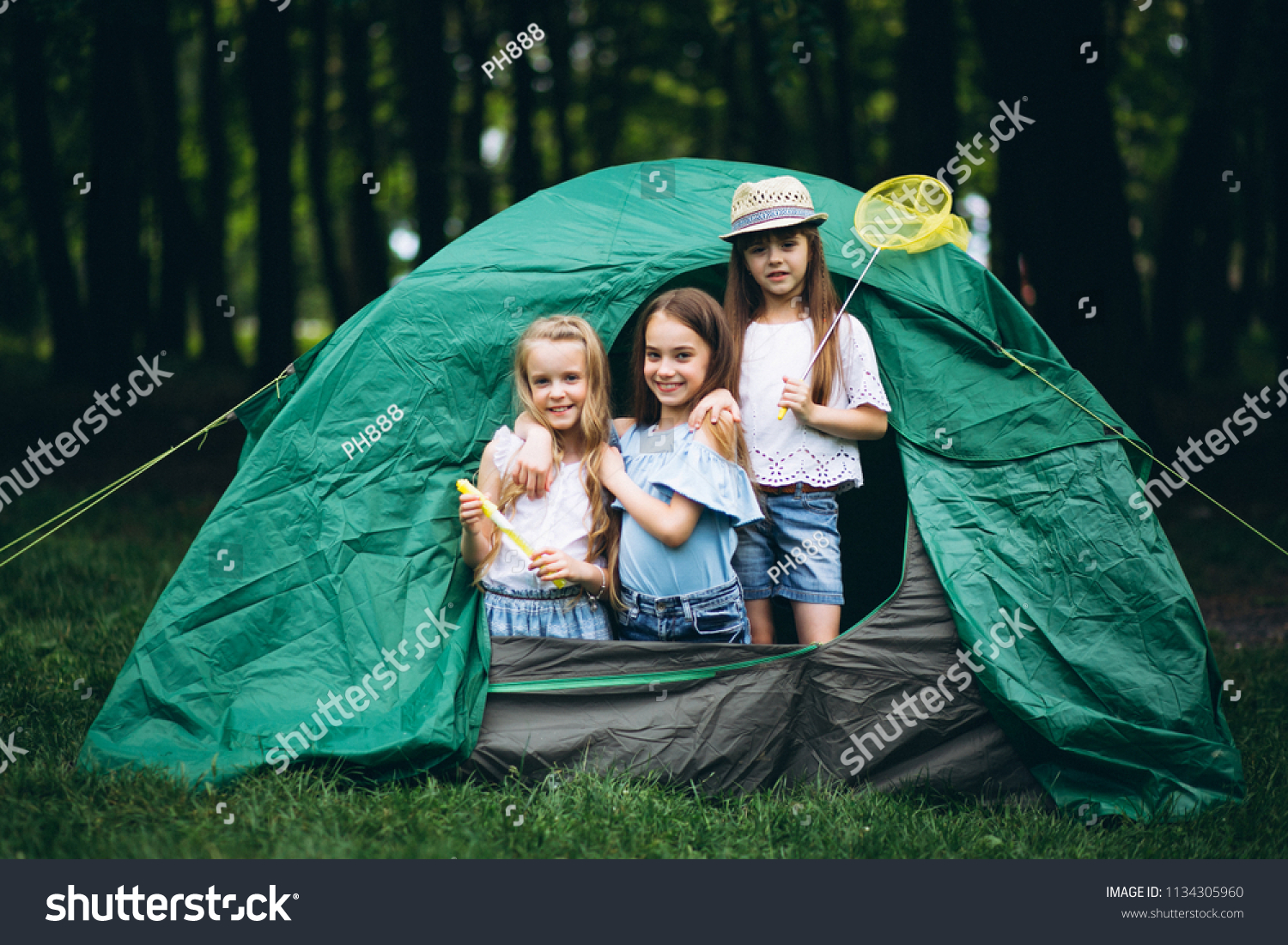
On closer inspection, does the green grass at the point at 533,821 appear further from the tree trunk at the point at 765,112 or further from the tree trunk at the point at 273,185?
the tree trunk at the point at 765,112

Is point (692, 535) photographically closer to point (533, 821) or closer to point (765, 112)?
point (533, 821)

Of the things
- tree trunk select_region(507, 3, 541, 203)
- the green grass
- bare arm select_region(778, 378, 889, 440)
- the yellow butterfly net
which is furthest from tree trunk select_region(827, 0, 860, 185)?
the green grass

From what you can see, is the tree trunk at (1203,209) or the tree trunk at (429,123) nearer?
the tree trunk at (429,123)

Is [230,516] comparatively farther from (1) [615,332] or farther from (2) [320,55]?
(2) [320,55]

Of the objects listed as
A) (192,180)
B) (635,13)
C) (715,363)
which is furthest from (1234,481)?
(192,180)

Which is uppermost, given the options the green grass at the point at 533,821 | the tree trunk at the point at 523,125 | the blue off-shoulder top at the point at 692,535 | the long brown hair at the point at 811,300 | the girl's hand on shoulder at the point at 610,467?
the tree trunk at the point at 523,125

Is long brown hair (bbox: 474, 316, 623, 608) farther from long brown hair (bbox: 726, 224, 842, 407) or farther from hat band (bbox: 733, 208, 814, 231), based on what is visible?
hat band (bbox: 733, 208, 814, 231)

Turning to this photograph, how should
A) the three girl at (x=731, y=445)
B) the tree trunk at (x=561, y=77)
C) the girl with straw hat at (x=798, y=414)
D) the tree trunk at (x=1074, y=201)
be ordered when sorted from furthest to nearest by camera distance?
the tree trunk at (x=561, y=77)
the tree trunk at (x=1074, y=201)
the girl with straw hat at (x=798, y=414)
the three girl at (x=731, y=445)

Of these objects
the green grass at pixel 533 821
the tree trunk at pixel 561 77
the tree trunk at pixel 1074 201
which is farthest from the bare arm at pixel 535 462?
the tree trunk at pixel 561 77

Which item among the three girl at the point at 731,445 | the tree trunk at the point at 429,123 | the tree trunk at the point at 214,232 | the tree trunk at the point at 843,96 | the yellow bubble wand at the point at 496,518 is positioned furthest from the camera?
the tree trunk at the point at 214,232

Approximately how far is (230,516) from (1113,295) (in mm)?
5444

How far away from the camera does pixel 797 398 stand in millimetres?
3500

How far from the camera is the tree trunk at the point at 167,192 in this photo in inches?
450

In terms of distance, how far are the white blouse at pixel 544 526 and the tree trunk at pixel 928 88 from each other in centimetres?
678
